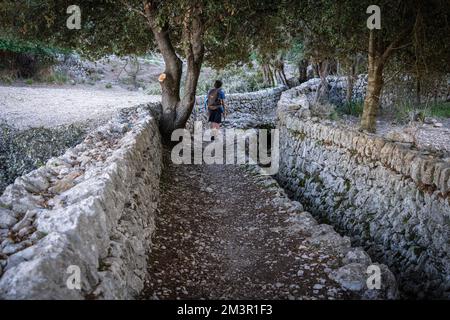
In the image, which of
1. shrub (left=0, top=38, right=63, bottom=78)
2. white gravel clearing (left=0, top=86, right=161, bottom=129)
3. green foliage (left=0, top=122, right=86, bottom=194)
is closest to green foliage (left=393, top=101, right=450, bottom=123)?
white gravel clearing (left=0, top=86, right=161, bottom=129)

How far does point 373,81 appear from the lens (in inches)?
433

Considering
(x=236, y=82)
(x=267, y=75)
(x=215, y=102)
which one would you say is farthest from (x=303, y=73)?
(x=215, y=102)

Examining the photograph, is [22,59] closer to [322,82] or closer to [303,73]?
[322,82]

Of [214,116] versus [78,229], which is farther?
[214,116]

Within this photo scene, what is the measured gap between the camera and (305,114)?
1235cm

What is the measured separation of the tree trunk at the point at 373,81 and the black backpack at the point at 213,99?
16.0 feet

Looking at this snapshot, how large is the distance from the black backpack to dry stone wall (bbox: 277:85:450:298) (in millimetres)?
3360

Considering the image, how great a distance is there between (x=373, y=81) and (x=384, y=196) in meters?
5.22

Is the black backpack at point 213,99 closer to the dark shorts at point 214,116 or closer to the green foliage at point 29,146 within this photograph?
the dark shorts at point 214,116

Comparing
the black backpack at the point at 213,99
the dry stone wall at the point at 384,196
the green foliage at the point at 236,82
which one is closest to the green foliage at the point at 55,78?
the green foliage at the point at 236,82

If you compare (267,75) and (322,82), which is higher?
(267,75)

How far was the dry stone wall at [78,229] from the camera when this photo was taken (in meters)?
2.82
